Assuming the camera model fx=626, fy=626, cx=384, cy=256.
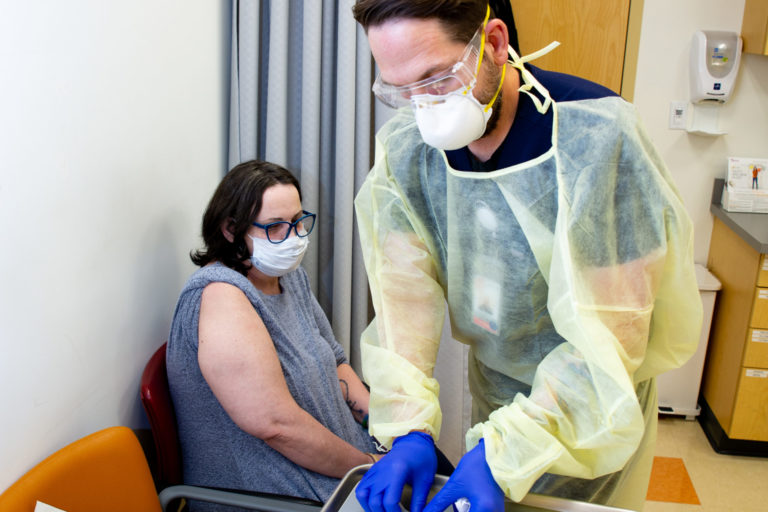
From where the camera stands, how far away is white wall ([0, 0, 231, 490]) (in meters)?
1.03

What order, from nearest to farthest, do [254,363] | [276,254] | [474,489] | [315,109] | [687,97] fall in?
1. [474,489]
2. [254,363]
3. [276,254]
4. [315,109]
5. [687,97]

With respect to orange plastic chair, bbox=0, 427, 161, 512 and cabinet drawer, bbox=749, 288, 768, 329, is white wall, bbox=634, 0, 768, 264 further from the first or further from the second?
orange plastic chair, bbox=0, 427, 161, 512

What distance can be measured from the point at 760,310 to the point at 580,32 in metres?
1.27

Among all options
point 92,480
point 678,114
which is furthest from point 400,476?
point 678,114

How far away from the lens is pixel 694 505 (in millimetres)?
2207

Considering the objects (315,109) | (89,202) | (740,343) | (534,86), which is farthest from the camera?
(740,343)

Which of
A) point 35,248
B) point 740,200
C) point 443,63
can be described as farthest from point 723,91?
point 35,248

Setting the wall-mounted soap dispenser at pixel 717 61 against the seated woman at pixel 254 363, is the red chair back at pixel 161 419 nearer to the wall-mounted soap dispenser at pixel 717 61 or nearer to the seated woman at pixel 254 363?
the seated woman at pixel 254 363

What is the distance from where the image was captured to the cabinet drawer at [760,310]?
231cm

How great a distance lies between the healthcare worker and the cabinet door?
1.67m

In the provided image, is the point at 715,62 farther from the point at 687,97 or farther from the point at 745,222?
the point at 745,222

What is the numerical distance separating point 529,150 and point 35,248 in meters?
0.84

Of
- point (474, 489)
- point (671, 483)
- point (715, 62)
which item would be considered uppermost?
point (715, 62)

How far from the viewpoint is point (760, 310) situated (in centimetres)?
233
